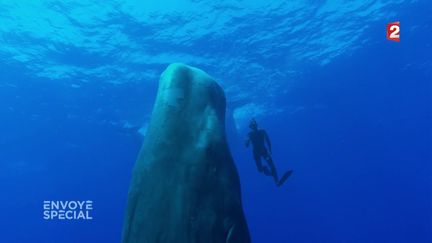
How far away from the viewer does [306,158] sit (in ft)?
160

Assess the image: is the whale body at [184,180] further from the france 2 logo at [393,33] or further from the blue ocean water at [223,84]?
the blue ocean water at [223,84]

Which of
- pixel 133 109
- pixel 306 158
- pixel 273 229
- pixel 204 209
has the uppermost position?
pixel 133 109

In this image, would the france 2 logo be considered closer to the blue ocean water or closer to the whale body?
the blue ocean water

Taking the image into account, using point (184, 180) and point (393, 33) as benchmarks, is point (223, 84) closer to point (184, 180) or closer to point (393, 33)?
point (393, 33)

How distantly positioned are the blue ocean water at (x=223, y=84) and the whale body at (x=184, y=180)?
590cm

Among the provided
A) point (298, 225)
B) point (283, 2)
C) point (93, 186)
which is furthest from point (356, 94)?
point (298, 225)

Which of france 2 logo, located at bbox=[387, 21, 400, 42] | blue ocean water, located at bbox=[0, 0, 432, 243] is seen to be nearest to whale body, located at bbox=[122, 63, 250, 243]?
france 2 logo, located at bbox=[387, 21, 400, 42]

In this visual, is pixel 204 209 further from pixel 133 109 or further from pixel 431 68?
pixel 431 68

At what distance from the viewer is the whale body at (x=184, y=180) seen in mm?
2908

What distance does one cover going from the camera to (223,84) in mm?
23734

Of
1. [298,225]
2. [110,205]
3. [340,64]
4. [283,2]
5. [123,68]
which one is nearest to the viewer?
[283,2]

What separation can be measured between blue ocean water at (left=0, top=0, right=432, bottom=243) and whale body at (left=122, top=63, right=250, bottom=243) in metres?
5.90

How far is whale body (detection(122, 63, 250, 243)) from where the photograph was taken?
2.91m

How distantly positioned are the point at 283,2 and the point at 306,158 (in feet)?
113
